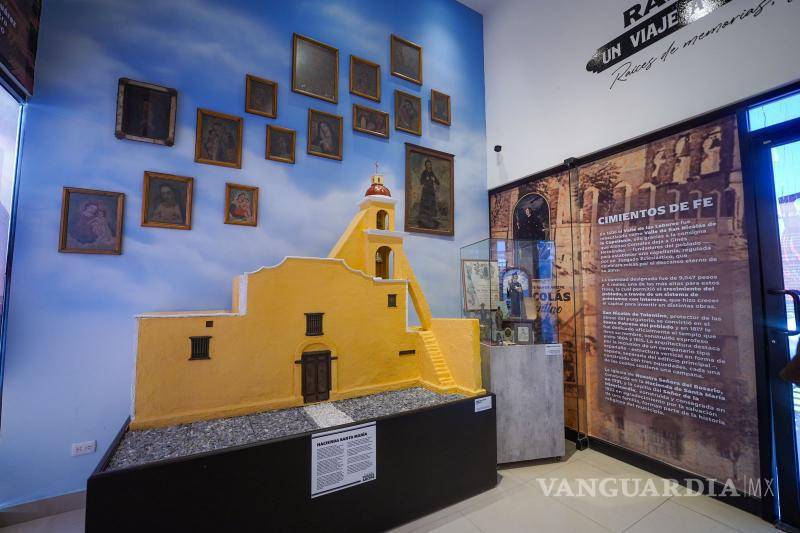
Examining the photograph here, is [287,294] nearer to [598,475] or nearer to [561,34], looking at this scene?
[598,475]

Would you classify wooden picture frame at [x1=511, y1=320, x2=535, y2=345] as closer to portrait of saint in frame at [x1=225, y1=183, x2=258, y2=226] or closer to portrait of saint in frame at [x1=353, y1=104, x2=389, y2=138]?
portrait of saint in frame at [x1=353, y1=104, x2=389, y2=138]

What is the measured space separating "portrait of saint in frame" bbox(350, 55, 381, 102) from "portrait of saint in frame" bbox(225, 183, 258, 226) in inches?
92.2

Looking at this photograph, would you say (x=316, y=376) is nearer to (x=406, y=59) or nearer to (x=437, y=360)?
(x=437, y=360)

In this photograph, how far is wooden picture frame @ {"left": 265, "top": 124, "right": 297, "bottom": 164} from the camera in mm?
4766

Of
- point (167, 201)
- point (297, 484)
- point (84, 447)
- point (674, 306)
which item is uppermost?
point (167, 201)

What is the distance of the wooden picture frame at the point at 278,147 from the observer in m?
4.77

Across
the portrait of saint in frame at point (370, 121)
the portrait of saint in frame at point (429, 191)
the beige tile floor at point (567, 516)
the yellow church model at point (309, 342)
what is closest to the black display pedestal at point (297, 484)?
the beige tile floor at point (567, 516)

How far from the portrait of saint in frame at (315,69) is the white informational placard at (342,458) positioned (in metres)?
4.60

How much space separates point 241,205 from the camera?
180 inches

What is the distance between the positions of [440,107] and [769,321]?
5.41m

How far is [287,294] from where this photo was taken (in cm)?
369

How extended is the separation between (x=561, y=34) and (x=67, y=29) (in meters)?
6.60

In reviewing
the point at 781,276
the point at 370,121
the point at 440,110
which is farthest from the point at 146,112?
the point at 781,276

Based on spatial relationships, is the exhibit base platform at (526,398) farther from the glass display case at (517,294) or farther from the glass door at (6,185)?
the glass door at (6,185)
